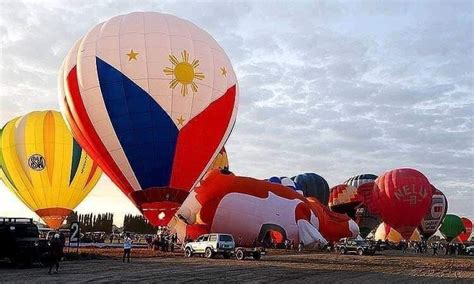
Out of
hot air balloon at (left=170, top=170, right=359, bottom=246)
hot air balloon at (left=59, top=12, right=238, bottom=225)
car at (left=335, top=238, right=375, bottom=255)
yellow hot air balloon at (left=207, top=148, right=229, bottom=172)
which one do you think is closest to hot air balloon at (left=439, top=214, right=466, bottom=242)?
yellow hot air balloon at (left=207, top=148, right=229, bottom=172)

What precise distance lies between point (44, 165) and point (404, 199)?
33743mm

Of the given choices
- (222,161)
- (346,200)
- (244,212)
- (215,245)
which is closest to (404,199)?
(346,200)

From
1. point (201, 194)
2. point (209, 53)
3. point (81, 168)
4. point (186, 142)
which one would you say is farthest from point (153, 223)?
point (81, 168)

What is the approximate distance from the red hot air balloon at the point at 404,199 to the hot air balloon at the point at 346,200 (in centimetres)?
521

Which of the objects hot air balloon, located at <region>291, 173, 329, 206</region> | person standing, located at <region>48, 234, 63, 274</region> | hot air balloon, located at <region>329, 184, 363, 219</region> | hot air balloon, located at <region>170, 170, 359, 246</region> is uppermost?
hot air balloon, located at <region>291, 173, 329, 206</region>

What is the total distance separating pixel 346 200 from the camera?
62.8 meters

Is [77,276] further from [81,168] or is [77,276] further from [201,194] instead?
[81,168]

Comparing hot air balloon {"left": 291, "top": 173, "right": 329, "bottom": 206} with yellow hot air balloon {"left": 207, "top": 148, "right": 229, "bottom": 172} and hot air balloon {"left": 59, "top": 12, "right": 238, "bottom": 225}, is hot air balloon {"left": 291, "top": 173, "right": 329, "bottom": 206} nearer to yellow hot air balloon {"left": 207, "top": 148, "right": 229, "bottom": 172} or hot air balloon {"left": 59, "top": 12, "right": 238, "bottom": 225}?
yellow hot air balloon {"left": 207, "top": 148, "right": 229, "bottom": 172}

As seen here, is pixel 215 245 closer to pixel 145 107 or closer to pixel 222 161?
pixel 145 107

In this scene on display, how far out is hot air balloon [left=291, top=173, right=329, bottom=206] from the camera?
6844 cm

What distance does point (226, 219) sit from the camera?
3772 cm

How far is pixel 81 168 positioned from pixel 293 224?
17.0 meters

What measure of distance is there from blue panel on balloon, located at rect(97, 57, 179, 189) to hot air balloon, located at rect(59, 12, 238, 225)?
0.17 feet

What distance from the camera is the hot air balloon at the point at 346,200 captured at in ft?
206
